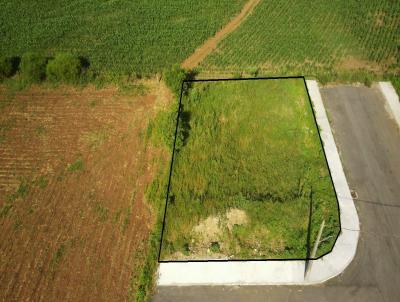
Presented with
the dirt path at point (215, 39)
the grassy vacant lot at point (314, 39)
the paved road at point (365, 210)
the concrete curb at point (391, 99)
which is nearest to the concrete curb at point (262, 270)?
the paved road at point (365, 210)

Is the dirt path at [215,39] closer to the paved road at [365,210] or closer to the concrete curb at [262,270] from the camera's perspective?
the paved road at [365,210]

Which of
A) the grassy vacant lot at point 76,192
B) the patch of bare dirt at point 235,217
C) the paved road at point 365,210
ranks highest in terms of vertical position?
the paved road at point 365,210

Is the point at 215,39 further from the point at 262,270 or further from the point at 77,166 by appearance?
the point at 262,270

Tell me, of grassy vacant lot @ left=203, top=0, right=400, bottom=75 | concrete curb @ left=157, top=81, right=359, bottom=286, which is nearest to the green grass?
concrete curb @ left=157, top=81, right=359, bottom=286

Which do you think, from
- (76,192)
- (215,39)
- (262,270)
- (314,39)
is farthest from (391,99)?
(76,192)

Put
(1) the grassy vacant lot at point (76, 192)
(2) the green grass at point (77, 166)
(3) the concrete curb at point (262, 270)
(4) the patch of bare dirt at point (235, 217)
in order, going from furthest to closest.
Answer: (2) the green grass at point (77, 166)
(4) the patch of bare dirt at point (235, 217)
(1) the grassy vacant lot at point (76, 192)
(3) the concrete curb at point (262, 270)

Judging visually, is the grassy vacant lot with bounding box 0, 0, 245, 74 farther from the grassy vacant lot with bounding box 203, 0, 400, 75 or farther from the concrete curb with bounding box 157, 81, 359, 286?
the concrete curb with bounding box 157, 81, 359, 286
